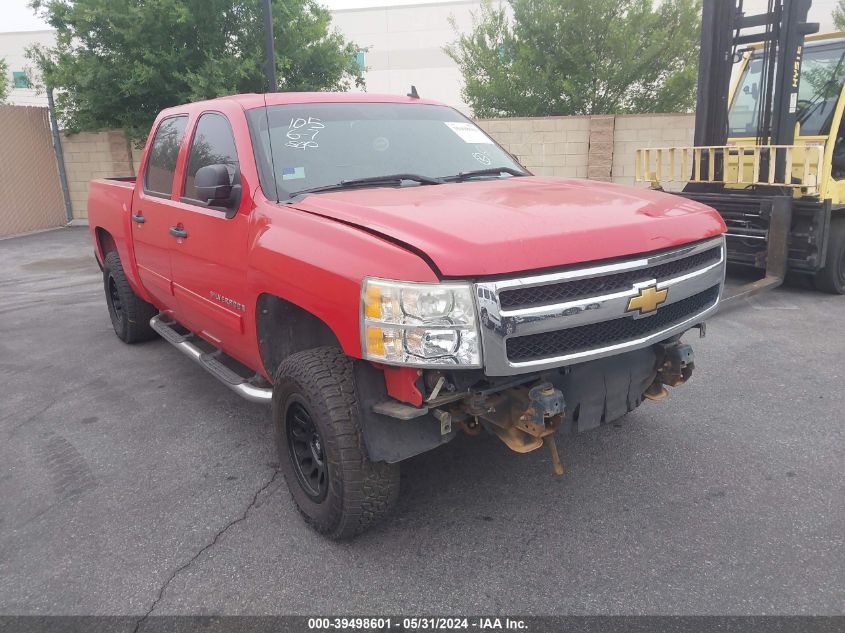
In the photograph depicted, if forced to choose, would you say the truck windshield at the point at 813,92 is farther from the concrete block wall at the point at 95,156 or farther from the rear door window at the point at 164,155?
the concrete block wall at the point at 95,156

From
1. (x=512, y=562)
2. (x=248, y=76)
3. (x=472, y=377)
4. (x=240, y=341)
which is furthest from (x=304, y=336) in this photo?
(x=248, y=76)

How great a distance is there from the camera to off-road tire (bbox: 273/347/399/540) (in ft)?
8.70

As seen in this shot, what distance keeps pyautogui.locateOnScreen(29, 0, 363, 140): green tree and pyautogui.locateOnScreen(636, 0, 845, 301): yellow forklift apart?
8.39 meters

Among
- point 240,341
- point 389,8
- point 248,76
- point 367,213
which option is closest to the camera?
point 367,213

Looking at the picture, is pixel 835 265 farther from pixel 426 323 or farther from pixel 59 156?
pixel 59 156

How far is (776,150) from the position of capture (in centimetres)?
712

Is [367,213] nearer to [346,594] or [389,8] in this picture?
[346,594]

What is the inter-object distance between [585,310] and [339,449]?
112 cm

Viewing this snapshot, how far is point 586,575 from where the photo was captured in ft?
8.66

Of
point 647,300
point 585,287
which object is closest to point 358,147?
point 585,287

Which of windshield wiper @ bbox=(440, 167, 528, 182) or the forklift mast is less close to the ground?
the forklift mast

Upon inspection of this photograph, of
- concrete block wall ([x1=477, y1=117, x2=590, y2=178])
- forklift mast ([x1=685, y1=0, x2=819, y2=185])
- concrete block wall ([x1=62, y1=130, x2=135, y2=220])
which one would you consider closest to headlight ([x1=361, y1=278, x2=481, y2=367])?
Result: forklift mast ([x1=685, y1=0, x2=819, y2=185])

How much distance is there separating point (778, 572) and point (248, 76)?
1278 cm

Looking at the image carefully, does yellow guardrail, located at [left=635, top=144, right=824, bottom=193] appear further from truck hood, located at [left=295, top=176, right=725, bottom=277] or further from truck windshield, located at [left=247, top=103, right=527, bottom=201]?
truck hood, located at [left=295, top=176, right=725, bottom=277]
